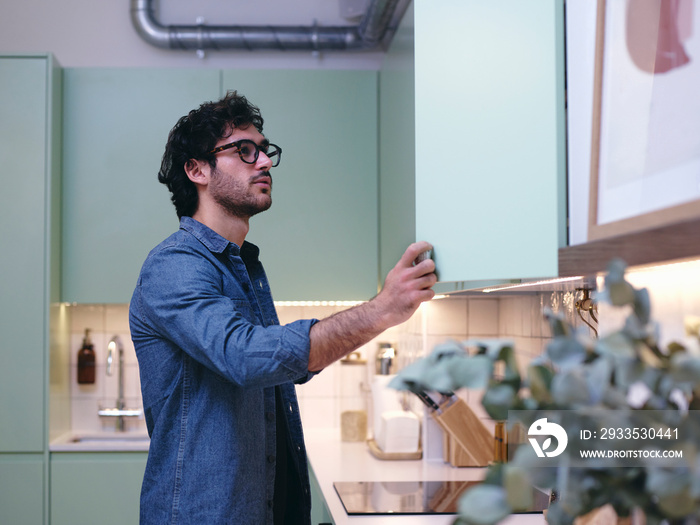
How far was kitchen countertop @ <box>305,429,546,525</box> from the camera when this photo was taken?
5.53ft

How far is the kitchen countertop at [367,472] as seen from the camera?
1685mm

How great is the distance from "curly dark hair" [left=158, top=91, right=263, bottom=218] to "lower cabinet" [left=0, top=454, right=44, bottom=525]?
4.79 ft

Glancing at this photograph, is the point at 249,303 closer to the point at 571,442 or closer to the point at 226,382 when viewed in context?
the point at 226,382

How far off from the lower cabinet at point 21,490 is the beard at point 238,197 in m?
1.58

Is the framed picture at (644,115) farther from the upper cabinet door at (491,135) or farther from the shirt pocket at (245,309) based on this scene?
the shirt pocket at (245,309)

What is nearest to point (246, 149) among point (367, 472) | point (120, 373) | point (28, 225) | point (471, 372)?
point (367, 472)

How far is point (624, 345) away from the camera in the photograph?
1.82 ft

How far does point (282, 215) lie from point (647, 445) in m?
2.39

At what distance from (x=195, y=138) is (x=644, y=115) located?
46.6 inches

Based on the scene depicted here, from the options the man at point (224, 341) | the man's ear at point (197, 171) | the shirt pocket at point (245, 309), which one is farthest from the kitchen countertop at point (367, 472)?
the man's ear at point (197, 171)

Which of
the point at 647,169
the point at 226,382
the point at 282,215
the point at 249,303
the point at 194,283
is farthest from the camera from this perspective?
the point at 282,215

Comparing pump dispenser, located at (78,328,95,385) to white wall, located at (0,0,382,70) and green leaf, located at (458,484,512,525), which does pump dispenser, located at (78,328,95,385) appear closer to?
white wall, located at (0,0,382,70)

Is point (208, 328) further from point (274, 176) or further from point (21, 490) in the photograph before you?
point (21, 490)

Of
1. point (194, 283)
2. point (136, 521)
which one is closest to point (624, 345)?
point (194, 283)
